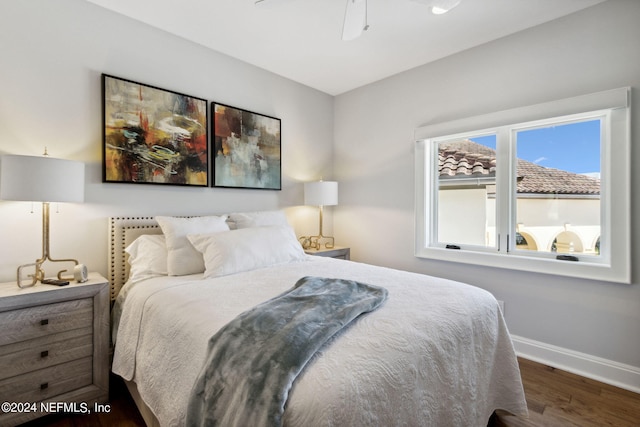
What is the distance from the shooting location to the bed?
92cm

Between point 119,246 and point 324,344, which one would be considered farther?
point 119,246

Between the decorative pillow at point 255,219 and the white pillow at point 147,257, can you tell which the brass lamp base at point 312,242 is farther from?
the white pillow at point 147,257

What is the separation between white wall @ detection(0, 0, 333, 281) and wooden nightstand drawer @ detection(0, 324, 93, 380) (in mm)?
543

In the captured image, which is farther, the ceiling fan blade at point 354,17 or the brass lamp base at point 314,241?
the brass lamp base at point 314,241

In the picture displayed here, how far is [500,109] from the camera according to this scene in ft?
8.47

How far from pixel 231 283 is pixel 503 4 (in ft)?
8.69

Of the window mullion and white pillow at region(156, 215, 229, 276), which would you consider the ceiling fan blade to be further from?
white pillow at region(156, 215, 229, 276)

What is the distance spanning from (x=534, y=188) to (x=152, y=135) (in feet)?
10.3

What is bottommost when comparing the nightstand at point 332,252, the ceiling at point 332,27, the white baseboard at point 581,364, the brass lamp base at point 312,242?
the white baseboard at point 581,364

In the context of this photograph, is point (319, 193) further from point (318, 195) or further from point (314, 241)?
point (314, 241)

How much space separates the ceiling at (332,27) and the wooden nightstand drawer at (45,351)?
87.3 inches

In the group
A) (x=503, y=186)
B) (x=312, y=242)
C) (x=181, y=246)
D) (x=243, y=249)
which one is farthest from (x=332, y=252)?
(x=503, y=186)

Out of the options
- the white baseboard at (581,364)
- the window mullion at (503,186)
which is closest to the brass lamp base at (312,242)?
the window mullion at (503,186)

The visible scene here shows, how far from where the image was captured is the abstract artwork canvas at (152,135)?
86.4 inches
